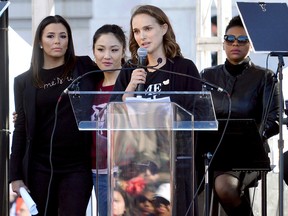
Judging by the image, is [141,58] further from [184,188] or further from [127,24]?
[127,24]

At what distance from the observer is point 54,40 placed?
5703mm

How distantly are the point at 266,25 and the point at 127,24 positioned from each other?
5697mm

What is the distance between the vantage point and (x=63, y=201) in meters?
5.53

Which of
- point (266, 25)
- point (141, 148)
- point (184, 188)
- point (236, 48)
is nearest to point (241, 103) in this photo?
point (236, 48)

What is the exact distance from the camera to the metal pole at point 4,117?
597cm

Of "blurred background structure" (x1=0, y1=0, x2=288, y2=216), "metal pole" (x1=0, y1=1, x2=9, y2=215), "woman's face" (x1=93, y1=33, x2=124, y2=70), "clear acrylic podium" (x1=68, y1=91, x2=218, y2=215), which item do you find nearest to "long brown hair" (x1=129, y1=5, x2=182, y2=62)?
"woman's face" (x1=93, y1=33, x2=124, y2=70)

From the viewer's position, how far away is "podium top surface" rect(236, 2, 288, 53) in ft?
18.0

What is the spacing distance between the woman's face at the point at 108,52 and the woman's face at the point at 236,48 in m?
0.95

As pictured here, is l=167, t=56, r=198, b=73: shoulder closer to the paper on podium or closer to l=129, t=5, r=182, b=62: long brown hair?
l=129, t=5, r=182, b=62: long brown hair

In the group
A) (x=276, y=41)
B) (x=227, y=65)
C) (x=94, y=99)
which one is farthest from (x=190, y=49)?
(x=94, y=99)

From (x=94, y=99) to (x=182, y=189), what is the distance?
2.46ft

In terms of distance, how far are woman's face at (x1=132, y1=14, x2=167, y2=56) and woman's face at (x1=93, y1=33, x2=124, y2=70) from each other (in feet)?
1.60

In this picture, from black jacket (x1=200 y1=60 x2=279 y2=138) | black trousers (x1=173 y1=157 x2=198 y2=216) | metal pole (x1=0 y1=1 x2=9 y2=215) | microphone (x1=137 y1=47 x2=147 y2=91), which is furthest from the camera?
black jacket (x1=200 y1=60 x2=279 y2=138)

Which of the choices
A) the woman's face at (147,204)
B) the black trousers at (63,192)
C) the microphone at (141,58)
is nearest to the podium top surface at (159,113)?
the microphone at (141,58)
